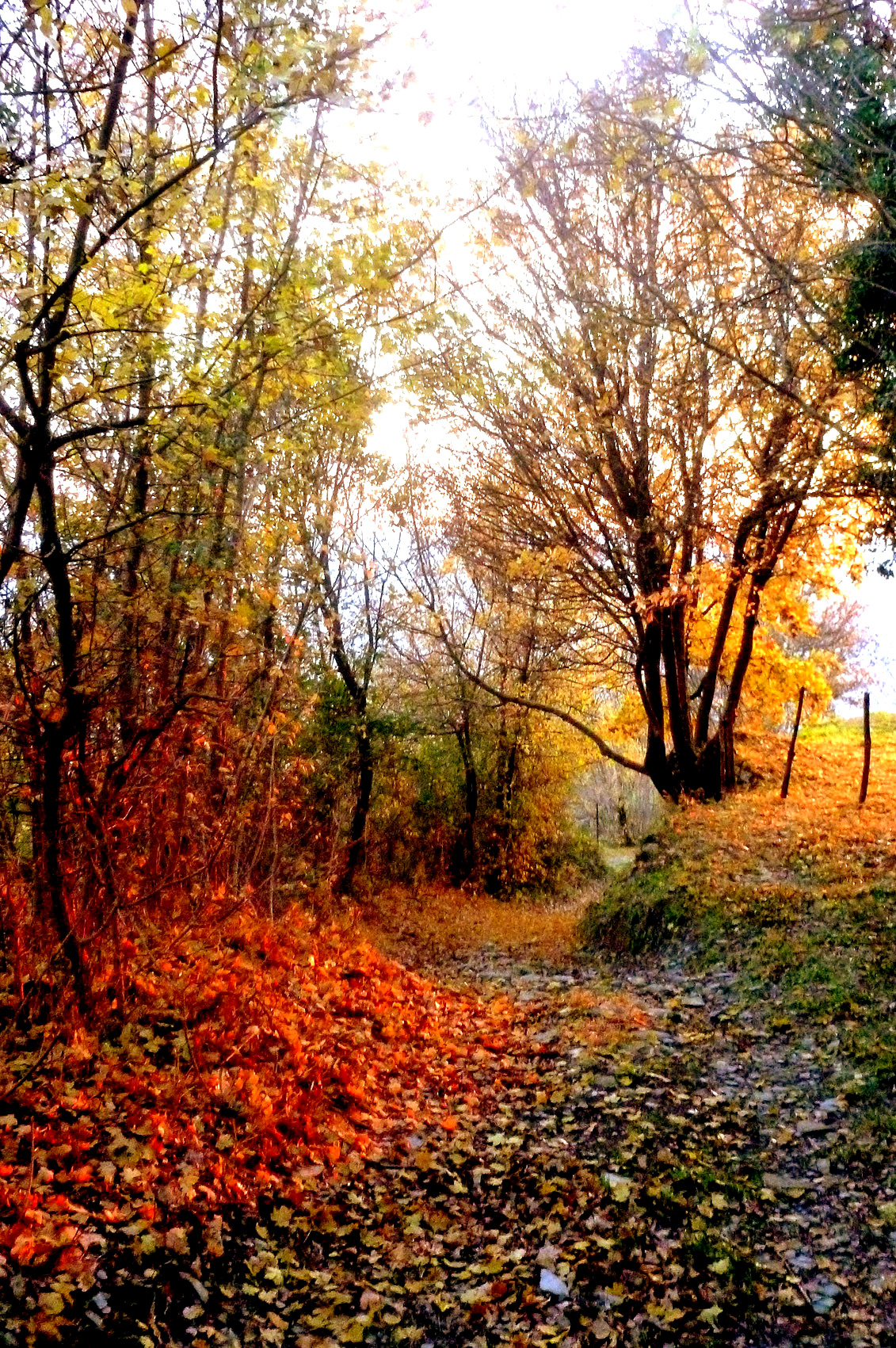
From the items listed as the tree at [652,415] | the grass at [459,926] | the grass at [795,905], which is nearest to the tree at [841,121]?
the tree at [652,415]

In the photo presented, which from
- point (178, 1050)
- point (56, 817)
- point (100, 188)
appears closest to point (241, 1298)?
point (178, 1050)

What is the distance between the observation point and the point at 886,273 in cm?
825

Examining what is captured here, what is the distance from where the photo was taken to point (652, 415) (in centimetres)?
1305

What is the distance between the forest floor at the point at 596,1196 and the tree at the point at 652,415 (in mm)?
5637

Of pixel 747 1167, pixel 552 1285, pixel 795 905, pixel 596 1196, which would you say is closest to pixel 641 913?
pixel 795 905

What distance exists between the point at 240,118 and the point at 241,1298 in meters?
5.48

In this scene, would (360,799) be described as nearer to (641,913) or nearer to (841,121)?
(641,913)

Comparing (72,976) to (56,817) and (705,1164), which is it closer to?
(56,817)

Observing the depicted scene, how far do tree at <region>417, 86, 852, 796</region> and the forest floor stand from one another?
5.64 meters

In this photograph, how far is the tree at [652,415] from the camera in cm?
965

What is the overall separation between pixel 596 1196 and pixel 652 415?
10548 mm

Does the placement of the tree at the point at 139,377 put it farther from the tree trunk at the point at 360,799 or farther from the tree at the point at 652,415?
the tree trunk at the point at 360,799

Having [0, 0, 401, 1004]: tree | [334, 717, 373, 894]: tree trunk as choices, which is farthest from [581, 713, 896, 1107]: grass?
[0, 0, 401, 1004]: tree

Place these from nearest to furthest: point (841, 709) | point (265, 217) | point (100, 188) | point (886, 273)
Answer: point (100, 188) → point (265, 217) → point (886, 273) → point (841, 709)
